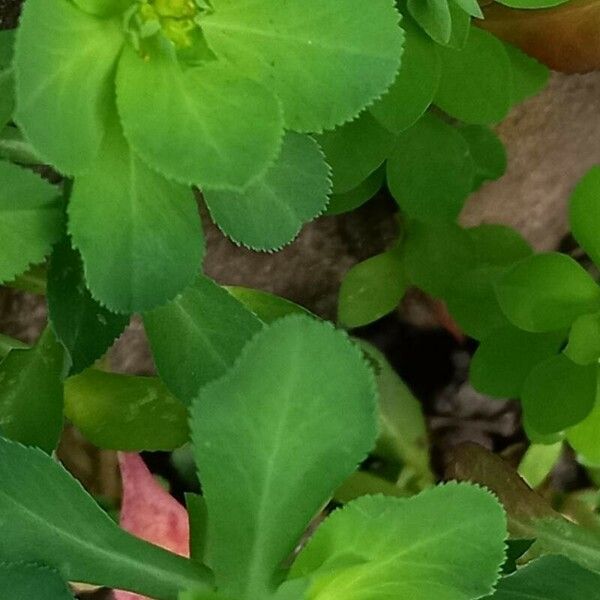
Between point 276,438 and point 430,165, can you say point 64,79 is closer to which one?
point 276,438

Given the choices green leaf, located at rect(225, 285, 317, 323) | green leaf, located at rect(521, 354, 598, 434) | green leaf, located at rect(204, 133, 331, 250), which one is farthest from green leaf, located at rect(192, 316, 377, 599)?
green leaf, located at rect(521, 354, 598, 434)

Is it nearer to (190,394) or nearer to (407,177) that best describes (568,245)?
(407,177)

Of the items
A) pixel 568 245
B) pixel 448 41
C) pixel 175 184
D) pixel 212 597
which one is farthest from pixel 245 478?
pixel 568 245

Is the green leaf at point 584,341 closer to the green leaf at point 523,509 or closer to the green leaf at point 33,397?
the green leaf at point 523,509

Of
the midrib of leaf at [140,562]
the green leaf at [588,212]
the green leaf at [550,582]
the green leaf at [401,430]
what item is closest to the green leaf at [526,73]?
the green leaf at [588,212]

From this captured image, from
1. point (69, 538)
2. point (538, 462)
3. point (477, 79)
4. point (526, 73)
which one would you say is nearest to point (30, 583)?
point (69, 538)
